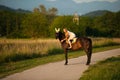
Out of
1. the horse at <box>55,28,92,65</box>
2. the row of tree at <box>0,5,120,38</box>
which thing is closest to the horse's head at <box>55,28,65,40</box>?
the horse at <box>55,28,92,65</box>

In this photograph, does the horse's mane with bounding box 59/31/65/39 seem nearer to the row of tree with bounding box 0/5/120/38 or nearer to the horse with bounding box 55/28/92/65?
the horse with bounding box 55/28/92/65

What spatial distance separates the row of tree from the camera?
58500 mm

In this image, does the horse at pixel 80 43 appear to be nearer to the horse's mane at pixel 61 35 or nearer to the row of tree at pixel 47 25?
the horse's mane at pixel 61 35

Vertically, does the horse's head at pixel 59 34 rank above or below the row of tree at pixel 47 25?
above

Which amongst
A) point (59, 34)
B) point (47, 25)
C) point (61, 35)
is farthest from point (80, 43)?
point (47, 25)

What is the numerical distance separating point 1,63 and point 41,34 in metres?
42.2

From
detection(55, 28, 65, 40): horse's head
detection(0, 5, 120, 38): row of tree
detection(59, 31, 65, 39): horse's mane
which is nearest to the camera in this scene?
detection(55, 28, 65, 40): horse's head

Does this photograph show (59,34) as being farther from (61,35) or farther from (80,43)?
(80,43)

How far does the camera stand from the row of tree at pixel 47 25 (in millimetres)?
58500

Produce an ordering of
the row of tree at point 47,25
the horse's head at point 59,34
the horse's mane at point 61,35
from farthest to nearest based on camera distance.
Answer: the row of tree at point 47,25, the horse's mane at point 61,35, the horse's head at point 59,34

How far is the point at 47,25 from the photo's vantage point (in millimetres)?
61281

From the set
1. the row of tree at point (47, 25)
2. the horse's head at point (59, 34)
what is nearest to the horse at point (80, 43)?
the horse's head at point (59, 34)

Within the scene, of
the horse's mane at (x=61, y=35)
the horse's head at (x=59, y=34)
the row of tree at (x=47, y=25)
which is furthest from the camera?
the row of tree at (x=47, y=25)

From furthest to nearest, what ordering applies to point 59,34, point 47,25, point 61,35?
Answer: point 47,25 → point 61,35 → point 59,34
